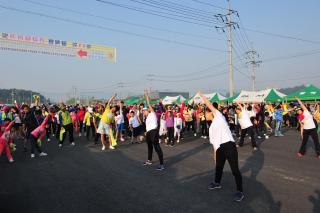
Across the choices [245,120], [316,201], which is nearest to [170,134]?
[245,120]

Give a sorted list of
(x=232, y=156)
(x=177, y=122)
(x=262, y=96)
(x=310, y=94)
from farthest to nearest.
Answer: (x=262, y=96)
(x=310, y=94)
(x=177, y=122)
(x=232, y=156)

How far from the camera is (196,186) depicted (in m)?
6.10

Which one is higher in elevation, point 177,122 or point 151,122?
point 151,122

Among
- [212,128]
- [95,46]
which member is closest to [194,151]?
[212,128]

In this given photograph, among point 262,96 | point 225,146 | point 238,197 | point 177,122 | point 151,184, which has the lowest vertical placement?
point 151,184

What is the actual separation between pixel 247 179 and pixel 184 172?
1651mm

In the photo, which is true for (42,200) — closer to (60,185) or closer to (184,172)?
(60,185)

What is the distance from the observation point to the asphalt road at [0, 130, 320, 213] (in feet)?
16.1

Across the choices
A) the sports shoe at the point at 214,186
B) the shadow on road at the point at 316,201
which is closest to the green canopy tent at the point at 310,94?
the shadow on road at the point at 316,201

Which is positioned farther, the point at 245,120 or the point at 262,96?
the point at 262,96

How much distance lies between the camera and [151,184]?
6273mm

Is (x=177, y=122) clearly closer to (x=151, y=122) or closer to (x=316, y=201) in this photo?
(x=151, y=122)

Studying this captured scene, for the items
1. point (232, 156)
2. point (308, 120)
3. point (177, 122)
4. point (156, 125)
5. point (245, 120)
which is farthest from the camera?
point (177, 122)

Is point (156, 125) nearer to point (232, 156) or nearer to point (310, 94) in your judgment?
point (232, 156)
